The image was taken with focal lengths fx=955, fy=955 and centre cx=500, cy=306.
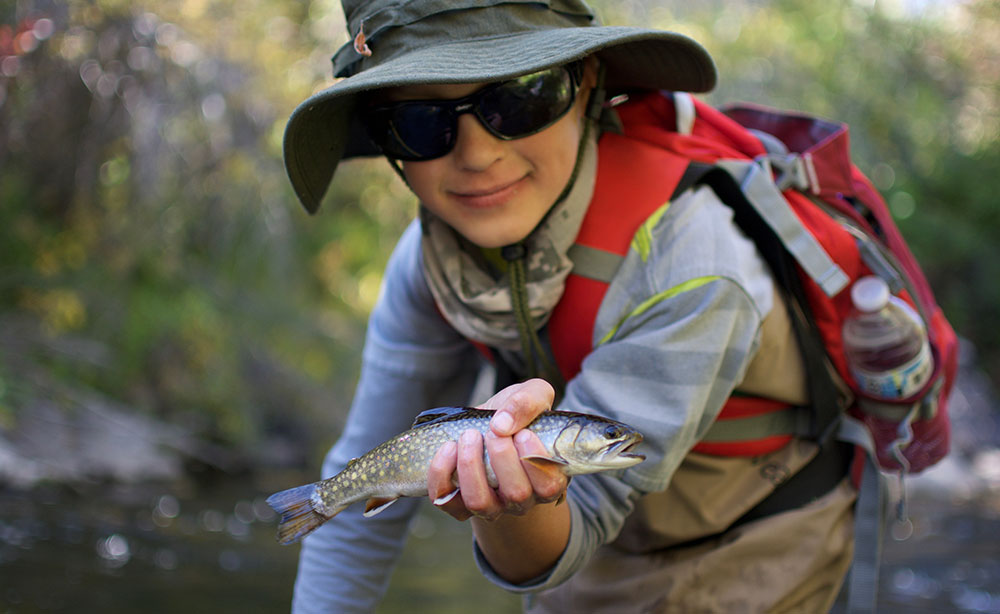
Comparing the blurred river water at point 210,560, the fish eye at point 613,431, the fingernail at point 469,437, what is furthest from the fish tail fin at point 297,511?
the blurred river water at point 210,560

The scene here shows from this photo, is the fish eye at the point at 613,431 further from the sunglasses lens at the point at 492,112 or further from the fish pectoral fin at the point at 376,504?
the sunglasses lens at the point at 492,112

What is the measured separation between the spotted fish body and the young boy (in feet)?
0.12

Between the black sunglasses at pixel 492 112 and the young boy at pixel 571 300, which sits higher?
the black sunglasses at pixel 492 112

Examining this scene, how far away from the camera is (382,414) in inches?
96.7

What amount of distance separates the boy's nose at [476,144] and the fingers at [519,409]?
58 centimetres

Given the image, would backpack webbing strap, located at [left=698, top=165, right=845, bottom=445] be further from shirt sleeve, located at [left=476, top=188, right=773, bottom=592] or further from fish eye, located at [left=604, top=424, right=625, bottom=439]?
fish eye, located at [left=604, top=424, right=625, bottom=439]

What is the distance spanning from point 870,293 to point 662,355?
584 mm

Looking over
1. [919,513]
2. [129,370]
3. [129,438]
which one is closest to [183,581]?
[129,438]

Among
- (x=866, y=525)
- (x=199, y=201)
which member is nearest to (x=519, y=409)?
(x=866, y=525)

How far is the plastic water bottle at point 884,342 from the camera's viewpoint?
2.00m

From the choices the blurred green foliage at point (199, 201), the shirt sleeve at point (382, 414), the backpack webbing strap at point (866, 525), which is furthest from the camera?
the blurred green foliage at point (199, 201)

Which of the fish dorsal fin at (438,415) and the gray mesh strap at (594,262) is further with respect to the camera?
the gray mesh strap at (594,262)

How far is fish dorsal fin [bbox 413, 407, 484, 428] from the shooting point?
1.51 meters

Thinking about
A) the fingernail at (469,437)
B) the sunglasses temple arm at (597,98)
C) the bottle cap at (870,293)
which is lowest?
the bottle cap at (870,293)
